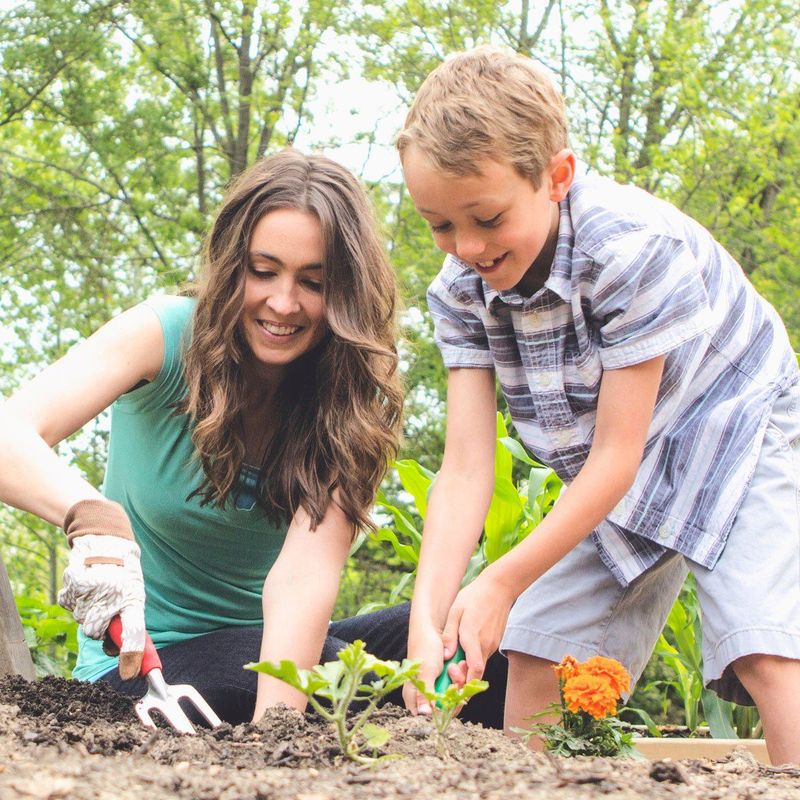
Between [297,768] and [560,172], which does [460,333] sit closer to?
[560,172]

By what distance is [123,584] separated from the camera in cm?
135

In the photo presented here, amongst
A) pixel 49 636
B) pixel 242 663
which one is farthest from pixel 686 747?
pixel 49 636

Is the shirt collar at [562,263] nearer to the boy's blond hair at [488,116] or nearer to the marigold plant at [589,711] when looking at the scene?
the boy's blond hair at [488,116]

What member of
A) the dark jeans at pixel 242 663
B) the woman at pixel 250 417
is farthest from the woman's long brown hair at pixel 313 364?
the dark jeans at pixel 242 663

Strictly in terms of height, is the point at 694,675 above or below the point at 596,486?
below

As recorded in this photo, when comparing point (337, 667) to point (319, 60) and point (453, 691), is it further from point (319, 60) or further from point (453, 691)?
point (319, 60)

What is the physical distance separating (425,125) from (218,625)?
1099 mm

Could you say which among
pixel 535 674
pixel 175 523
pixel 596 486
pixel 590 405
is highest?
pixel 590 405

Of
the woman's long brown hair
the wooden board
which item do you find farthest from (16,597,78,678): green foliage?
the wooden board

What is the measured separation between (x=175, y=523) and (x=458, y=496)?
0.58 metres

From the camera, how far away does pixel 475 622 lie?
149 centimetres

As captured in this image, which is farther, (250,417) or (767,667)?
(250,417)

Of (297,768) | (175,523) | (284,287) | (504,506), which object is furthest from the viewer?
(504,506)

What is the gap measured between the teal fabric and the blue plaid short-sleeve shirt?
0.50m
